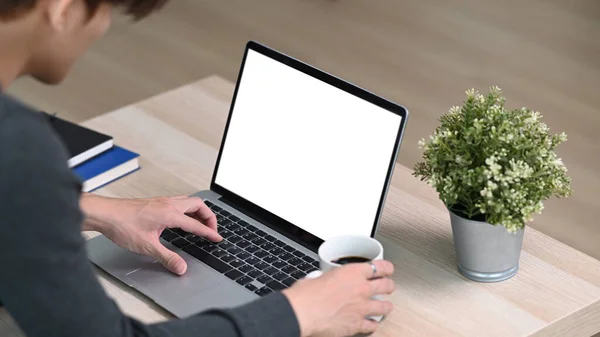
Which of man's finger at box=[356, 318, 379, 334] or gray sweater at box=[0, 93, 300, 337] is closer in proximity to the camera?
gray sweater at box=[0, 93, 300, 337]

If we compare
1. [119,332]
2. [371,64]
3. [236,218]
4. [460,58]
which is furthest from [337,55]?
[119,332]

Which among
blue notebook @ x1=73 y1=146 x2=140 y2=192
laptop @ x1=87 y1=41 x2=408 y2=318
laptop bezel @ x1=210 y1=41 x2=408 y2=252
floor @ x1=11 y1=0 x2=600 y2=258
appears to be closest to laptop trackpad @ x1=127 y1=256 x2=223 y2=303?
laptop @ x1=87 y1=41 x2=408 y2=318

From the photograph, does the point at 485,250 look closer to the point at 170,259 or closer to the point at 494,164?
the point at 494,164

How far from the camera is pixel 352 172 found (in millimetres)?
1580

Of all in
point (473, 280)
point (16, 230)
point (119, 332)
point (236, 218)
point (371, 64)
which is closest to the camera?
point (16, 230)

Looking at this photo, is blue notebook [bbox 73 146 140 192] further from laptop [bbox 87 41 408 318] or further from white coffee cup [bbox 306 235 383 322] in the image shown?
white coffee cup [bbox 306 235 383 322]

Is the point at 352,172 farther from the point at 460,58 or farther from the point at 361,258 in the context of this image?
the point at 460,58

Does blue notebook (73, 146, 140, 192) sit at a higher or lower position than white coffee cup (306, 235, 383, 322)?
lower

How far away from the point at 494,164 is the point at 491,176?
18 millimetres

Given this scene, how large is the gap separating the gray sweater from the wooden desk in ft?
1.20

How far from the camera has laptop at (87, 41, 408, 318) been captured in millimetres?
1522

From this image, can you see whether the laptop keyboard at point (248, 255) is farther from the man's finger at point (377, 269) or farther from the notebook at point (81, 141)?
the notebook at point (81, 141)

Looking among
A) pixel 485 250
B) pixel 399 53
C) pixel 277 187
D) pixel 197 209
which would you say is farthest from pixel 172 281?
pixel 399 53

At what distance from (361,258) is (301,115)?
298 mm
